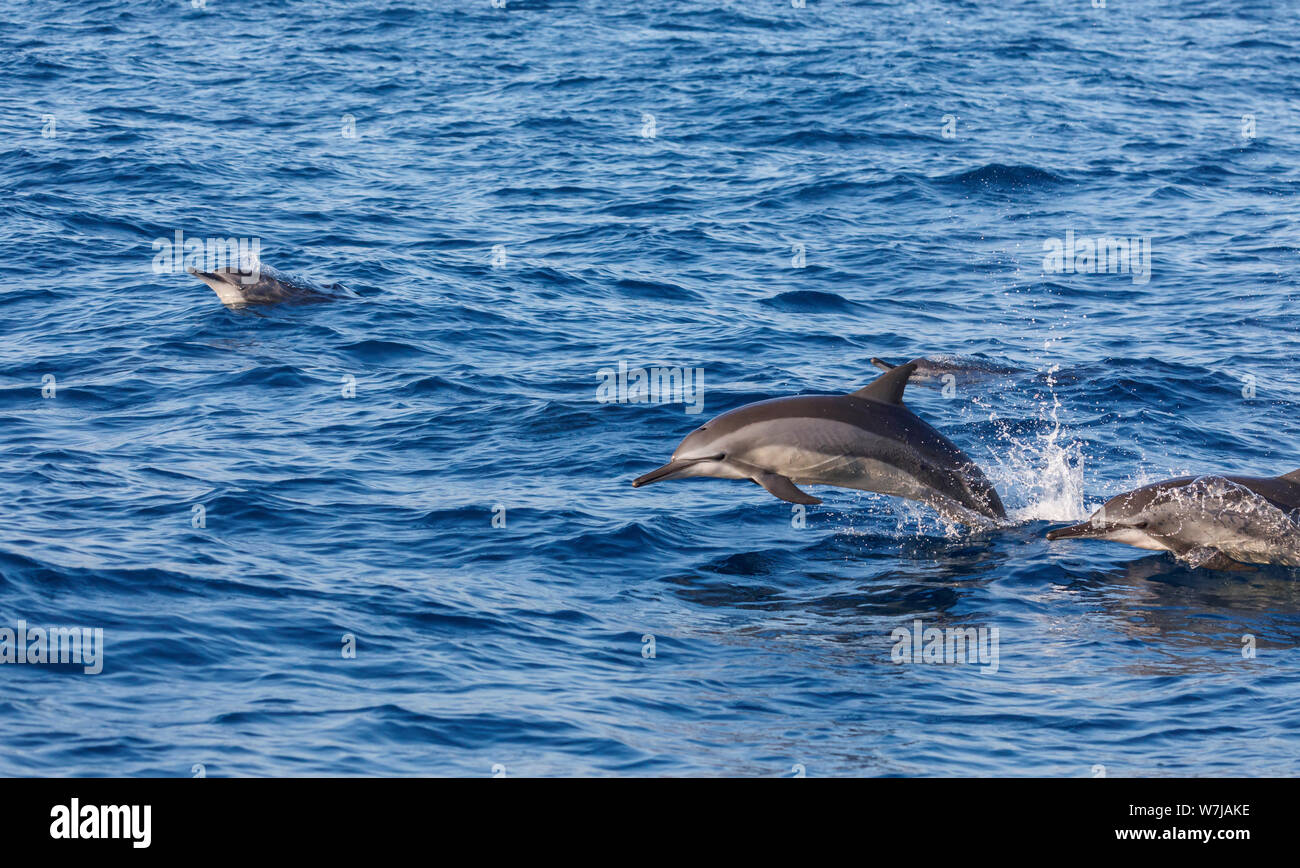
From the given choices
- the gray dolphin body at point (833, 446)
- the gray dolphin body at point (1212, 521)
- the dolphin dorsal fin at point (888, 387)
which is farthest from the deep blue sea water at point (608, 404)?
the dolphin dorsal fin at point (888, 387)

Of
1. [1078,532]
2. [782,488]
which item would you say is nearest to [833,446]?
[782,488]

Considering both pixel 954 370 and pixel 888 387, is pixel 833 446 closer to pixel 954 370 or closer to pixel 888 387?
pixel 888 387

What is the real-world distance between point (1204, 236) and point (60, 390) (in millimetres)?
18352

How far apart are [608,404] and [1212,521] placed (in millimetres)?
6930

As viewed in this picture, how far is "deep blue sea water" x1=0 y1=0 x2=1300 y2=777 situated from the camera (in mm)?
10078

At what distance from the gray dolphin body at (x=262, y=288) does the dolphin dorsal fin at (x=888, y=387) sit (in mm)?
10067

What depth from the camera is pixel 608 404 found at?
57.2ft

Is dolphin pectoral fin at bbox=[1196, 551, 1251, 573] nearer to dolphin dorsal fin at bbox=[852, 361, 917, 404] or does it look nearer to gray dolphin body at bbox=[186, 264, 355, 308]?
dolphin dorsal fin at bbox=[852, 361, 917, 404]

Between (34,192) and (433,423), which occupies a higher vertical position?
(34,192)

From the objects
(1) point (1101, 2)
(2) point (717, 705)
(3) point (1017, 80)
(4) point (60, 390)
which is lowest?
(2) point (717, 705)

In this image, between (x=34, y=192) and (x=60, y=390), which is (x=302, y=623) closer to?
(x=60, y=390)

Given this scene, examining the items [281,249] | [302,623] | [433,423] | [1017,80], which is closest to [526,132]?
[281,249]

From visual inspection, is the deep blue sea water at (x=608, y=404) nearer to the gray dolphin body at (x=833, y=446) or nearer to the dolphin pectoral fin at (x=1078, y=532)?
the dolphin pectoral fin at (x=1078, y=532)

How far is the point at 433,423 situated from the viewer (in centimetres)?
1670
